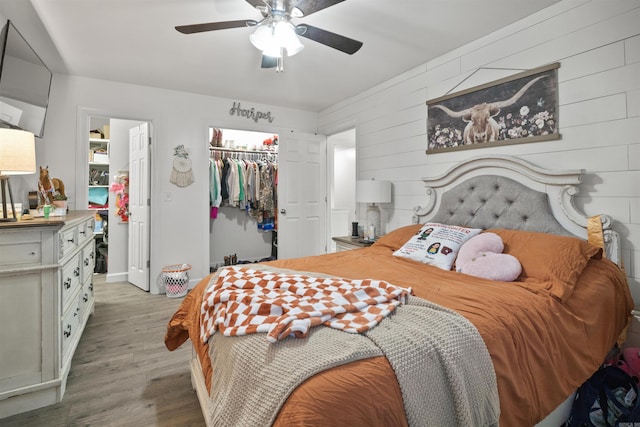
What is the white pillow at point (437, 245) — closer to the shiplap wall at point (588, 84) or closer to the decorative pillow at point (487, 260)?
the decorative pillow at point (487, 260)

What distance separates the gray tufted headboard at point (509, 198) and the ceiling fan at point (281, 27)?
1.35 metres

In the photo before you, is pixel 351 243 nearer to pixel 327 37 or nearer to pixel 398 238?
pixel 398 238

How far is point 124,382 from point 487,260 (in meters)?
2.28

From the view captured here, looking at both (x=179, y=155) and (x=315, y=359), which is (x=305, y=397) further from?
(x=179, y=155)

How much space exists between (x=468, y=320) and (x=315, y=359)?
0.60 meters

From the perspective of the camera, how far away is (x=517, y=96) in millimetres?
2283

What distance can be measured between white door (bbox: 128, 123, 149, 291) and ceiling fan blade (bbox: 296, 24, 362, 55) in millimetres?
2644

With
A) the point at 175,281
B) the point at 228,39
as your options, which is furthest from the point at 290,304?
the point at 175,281

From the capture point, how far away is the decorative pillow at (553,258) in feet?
5.04

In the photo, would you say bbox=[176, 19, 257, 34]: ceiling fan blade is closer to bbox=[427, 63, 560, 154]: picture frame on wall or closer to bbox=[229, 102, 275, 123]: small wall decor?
bbox=[427, 63, 560, 154]: picture frame on wall

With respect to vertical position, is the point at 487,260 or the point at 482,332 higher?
the point at 487,260

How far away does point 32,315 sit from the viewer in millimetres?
1678

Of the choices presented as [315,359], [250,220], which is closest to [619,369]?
[315,359]

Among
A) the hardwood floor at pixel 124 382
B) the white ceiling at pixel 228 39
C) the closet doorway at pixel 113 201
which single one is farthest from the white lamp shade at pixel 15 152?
the closet doorway at pixel 113 201
